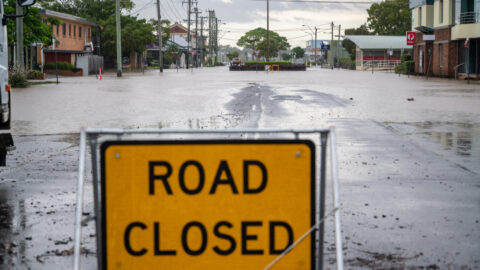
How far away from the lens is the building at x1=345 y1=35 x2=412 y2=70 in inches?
4257

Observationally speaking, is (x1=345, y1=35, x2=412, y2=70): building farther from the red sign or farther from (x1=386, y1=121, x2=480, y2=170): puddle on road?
(x1=386, y1=121, x2=480, y2=170): puddle on road

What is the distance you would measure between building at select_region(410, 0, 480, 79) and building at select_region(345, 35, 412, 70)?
4510cm

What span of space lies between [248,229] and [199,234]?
25 cm

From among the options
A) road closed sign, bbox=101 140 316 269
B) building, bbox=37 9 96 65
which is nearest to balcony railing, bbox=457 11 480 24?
building, bbox=37 9 96 65

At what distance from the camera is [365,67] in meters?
107

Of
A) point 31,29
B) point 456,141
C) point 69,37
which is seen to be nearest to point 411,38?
point 69,37

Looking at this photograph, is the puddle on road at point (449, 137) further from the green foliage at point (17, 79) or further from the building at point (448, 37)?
the building at point (448, 37)

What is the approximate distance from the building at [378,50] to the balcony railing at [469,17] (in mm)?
56916

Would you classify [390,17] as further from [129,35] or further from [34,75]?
[34,75]

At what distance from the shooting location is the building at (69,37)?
64250 mm

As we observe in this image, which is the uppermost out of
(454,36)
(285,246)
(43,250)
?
(454,36)

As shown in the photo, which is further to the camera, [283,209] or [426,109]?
[426,109]

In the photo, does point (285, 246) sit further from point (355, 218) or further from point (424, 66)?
point (424, 66)

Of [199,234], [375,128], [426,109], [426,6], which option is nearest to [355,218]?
[199,234]
